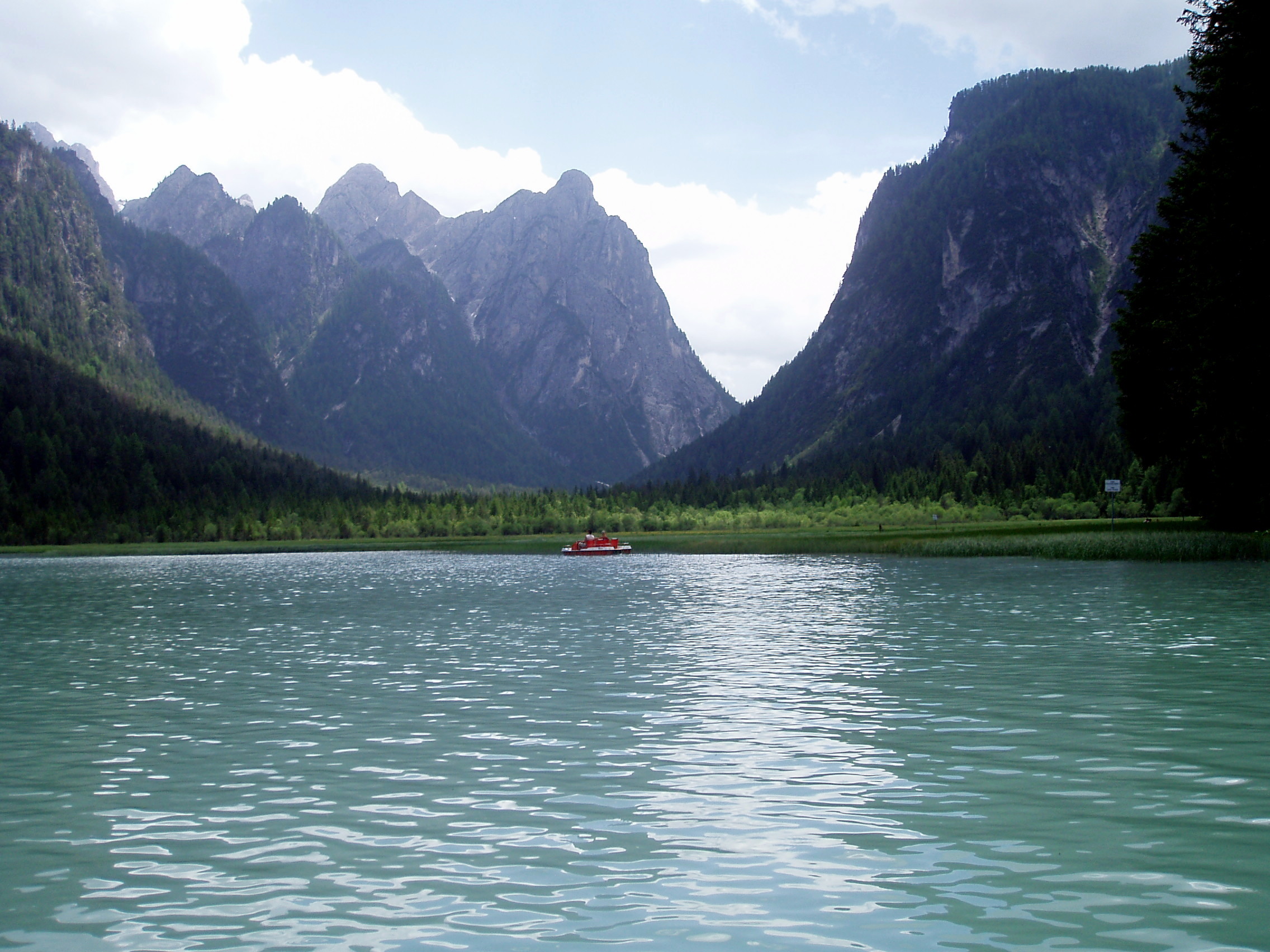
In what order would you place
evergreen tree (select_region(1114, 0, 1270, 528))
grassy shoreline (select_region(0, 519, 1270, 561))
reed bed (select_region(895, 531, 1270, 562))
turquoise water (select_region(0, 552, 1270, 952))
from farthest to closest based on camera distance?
grassy shoreline (select_region(0, 519, 1270, 561)), reed bed (select_region(895, 531, 1270, 562)), evergreen tree (select_region(1114, 0, 1270, 528)), turquoise water (select_region(0, 552, 1270, 952))

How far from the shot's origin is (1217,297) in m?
70.8

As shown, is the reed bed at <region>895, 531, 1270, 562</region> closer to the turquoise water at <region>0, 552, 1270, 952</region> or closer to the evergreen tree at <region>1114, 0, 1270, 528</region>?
the evergreen tree at <region>1114, 0, 1270, 528</region>

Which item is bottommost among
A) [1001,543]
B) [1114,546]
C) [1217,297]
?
[1001,543]

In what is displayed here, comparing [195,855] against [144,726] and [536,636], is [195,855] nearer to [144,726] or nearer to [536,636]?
[144,726]

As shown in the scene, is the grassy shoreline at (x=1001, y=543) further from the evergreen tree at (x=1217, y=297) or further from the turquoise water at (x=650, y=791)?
the turquoise water at (x=650, y=791)

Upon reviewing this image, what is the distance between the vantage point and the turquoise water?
12906 millimetres

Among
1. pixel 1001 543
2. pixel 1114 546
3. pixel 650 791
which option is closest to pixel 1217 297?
pixel 1114 546

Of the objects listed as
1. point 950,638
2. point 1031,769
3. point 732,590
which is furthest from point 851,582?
point 1031,769

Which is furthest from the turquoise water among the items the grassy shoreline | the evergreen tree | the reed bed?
the grassy shoreline

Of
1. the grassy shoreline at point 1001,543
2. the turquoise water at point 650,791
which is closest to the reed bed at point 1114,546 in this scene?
the grassy shoreline at point 1001,543

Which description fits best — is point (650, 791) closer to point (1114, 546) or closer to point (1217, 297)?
point (1217, 297)

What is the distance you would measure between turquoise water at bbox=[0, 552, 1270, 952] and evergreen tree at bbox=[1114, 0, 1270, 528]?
32189 mm

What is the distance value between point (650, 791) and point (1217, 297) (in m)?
67.9

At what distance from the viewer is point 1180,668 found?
1271 inches
